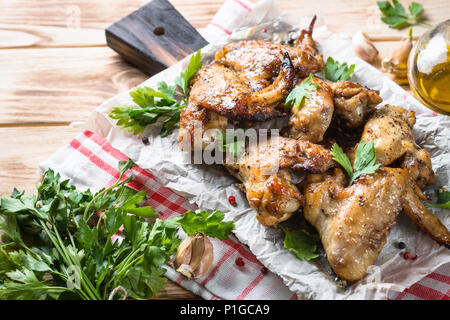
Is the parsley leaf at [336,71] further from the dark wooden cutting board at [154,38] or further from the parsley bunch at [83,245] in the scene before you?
the parsley bunch at [83,245]

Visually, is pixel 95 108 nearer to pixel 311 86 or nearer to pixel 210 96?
pixel 210 96

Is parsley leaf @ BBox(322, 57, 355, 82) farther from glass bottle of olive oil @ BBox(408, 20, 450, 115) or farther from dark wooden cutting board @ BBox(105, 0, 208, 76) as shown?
dark wooden cutting board @ BBox(105, 0, 208, 76)

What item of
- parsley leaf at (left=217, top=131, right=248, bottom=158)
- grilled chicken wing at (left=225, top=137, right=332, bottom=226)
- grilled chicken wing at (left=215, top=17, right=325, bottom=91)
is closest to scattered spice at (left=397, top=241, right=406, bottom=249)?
grilled chicken wing at (left=225, top=137, right=332, bottom=226)

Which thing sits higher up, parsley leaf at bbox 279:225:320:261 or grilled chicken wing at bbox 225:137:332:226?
grilled chicken wing at bbox 225:137:332:226

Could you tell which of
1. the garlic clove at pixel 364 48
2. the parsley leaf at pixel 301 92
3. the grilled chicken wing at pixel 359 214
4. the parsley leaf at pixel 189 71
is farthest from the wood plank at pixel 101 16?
the grilled chicken wing at pixel 359 214

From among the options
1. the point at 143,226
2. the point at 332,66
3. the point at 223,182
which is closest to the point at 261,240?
the point at 223,182
